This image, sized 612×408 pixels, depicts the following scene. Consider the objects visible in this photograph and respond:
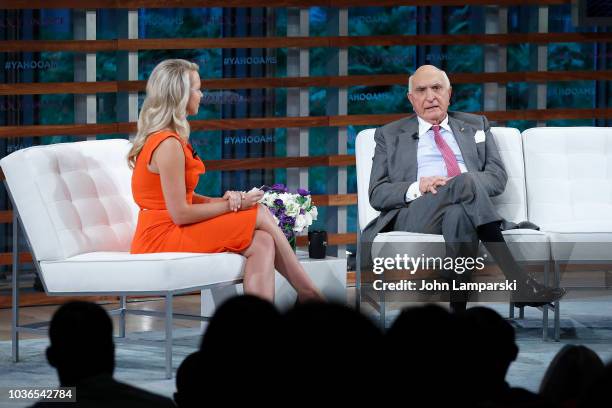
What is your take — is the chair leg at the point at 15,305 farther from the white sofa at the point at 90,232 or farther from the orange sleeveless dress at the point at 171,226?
the orange sleeveless dress at the point at 171,226

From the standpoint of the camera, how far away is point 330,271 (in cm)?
476

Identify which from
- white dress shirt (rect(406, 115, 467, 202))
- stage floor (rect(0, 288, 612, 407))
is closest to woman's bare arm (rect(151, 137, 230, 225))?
stage floor (rect(0, 288, 612, 407))

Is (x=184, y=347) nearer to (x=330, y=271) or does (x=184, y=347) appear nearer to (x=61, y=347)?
(x=330, y=271)

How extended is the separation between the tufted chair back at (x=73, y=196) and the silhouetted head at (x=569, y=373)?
303 centimetres

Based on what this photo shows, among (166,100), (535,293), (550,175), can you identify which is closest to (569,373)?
(166,100)

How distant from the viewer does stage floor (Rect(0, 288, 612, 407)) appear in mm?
3725

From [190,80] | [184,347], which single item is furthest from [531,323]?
[190,80]

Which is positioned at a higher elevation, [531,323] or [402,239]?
[402,239]

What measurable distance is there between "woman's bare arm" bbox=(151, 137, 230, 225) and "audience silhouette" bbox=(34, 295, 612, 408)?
110 inches

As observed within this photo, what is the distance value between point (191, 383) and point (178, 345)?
3.37 m

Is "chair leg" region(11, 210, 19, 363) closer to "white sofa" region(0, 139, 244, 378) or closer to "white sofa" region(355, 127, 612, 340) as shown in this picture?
"white sofa" region(0, 139, 244, 378)

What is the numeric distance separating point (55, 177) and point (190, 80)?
68cm

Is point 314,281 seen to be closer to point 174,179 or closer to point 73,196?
point 174,179

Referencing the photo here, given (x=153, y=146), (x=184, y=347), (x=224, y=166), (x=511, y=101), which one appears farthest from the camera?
(x=511, y=101)
